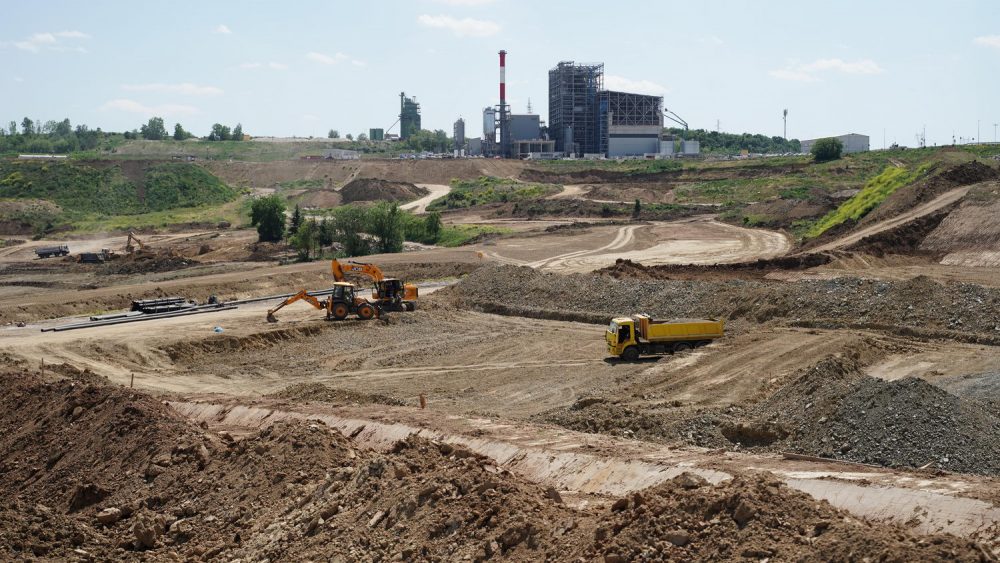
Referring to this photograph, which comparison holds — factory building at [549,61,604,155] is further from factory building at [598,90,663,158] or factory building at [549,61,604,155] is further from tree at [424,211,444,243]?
tree at [424,211,444,243]

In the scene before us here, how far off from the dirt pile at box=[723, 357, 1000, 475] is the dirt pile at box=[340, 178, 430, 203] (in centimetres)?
8238

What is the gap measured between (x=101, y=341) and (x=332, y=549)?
22898 mm

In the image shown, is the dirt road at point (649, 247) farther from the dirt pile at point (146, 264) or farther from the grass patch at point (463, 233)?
the dirt pile at point (146, 264)

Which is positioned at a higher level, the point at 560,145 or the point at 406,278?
the point at 560,145

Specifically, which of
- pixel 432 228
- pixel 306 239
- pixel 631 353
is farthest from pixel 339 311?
pixel 432 228

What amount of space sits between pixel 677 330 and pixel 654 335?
909 millimetres

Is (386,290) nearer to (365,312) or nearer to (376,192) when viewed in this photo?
(365,312)

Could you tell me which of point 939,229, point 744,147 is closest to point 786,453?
point 939,229

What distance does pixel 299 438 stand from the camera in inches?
717

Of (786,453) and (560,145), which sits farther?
(560,145)

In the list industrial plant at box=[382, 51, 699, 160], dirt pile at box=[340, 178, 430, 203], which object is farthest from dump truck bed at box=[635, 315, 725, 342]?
industrial plant at box=[382, 51, 699, 160]

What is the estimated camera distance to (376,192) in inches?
4048

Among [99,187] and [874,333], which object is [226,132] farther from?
[874,333]

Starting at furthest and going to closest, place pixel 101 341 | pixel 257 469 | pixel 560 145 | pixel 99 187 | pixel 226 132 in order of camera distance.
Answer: pixel 226 132
pixel 560 145
pixel 99 187
pixel 101 341
pixel 257 469
